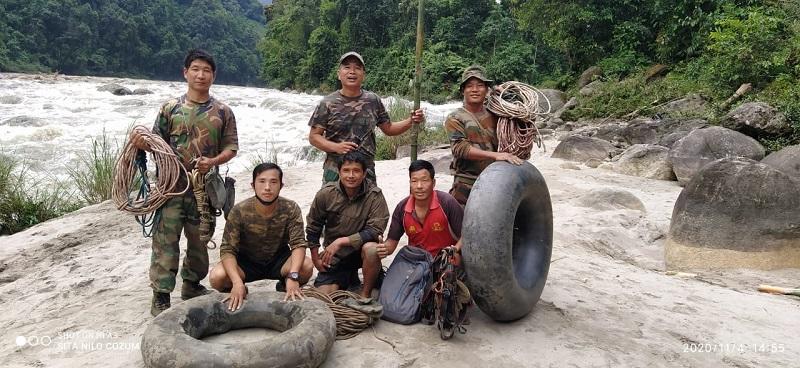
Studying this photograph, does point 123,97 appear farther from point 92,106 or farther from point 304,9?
point 304,9

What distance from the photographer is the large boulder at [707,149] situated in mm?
7668

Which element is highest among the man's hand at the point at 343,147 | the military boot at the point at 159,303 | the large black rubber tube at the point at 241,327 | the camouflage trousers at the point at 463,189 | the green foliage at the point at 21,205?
the man's hand at the point at 343,147

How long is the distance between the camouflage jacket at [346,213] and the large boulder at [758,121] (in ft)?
25.4

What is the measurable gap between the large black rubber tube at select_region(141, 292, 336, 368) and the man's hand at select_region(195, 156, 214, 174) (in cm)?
81

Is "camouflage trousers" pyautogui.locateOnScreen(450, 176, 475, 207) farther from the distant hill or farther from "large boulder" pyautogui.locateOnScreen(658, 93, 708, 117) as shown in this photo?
the distant hill

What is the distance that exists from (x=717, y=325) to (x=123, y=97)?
23063 millimetres

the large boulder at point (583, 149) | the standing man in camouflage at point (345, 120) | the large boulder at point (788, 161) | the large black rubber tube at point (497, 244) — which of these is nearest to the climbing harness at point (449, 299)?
the large black rubber tube at point (497, 244)

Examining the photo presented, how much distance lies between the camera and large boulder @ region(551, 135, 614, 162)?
9555mm

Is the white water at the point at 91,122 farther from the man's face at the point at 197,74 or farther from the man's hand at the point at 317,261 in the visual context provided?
the man's hand at the point at 317,261

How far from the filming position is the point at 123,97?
21.6 metres

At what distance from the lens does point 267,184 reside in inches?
125

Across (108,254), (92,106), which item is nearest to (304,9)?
(92,106)

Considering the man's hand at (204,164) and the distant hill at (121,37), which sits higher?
the distant hill at (121,37)

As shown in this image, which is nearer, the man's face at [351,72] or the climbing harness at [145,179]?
the climbing harness at [145,179]
